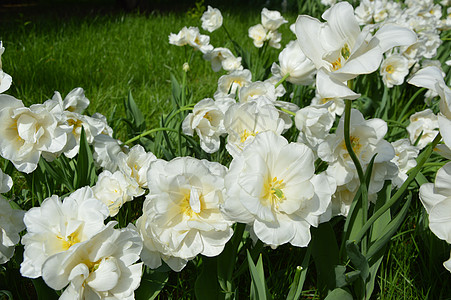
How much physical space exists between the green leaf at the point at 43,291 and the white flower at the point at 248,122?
585 mm

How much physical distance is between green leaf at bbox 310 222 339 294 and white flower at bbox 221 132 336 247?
0.28m

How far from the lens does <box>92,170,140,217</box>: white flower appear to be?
1098mm

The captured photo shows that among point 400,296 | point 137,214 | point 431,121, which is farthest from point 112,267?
point 431,121

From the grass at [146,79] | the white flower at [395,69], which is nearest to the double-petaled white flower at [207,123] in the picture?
the grass at [146,79]

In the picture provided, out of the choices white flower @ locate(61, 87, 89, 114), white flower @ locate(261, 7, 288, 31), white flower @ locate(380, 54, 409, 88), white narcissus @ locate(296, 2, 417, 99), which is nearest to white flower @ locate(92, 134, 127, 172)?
white flower @ locate(61, 87, 89, 114)

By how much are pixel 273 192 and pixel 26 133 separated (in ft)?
2.12

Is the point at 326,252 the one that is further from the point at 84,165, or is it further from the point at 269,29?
the point at 269,29

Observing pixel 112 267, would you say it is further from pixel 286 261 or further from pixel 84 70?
pixel 84 70

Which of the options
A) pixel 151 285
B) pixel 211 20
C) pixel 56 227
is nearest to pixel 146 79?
pixel 211 20

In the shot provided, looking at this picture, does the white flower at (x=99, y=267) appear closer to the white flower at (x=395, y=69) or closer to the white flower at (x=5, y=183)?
the white flower at (x=5, y=183)

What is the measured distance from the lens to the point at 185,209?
96cm

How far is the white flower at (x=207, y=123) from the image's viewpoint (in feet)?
4.42

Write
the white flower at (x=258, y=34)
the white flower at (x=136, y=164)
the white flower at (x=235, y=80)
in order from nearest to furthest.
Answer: the white flower at (x=136, y=164) → the white flower at (x=235, y=80) → the white flower at (x=258, y=34)

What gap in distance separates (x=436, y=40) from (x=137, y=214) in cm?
231
